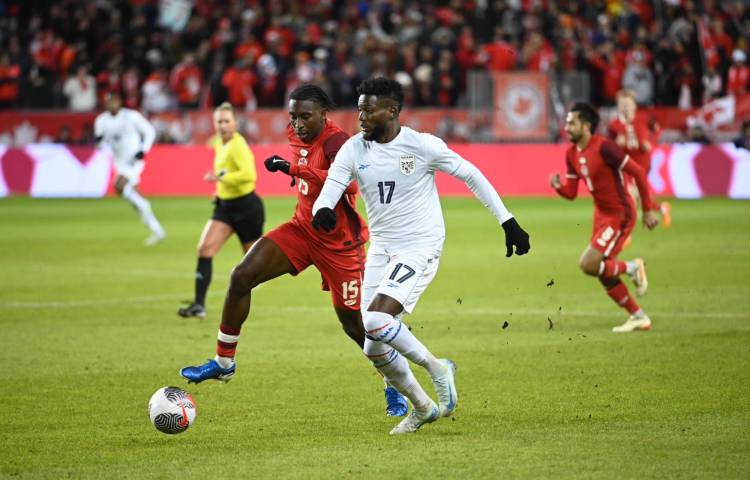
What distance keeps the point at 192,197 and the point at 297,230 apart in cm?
2315

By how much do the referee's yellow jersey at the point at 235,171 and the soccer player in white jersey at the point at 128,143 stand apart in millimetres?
7845

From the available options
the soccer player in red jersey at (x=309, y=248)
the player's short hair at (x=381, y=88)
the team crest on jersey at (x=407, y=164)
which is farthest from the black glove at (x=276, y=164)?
the team crest on jersey at (x=407, y=164)

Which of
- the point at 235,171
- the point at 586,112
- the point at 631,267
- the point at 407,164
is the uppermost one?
the point at 407,164

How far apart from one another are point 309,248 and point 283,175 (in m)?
21.4

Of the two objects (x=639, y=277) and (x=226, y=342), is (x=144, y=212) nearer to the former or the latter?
(x=639, y=277)

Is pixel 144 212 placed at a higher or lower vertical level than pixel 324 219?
lower

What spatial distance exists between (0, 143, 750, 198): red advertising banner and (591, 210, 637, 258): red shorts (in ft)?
51.3

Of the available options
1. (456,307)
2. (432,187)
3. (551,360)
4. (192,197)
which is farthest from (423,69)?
(432,187)

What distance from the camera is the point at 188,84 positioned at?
32.6 metres

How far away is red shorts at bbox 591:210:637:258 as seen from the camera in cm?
1275

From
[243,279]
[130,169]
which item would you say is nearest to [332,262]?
[243,279]

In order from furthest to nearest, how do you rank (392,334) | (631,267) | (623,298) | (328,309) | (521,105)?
1. (521,105)
2. (328,309)
3. (631,267)
4. (623,298)
5. (392,334)

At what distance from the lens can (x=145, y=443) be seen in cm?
775

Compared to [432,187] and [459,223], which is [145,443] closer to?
[432,187]
